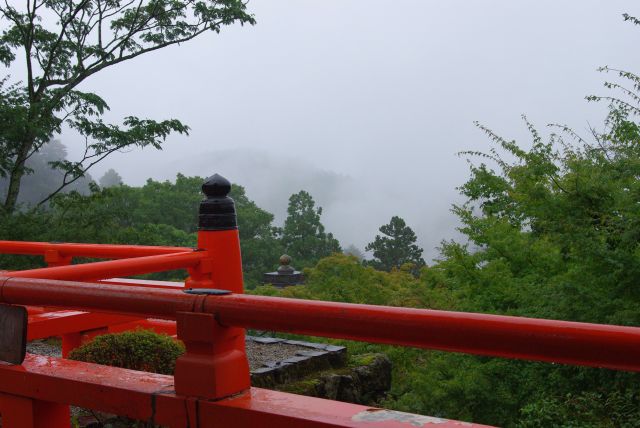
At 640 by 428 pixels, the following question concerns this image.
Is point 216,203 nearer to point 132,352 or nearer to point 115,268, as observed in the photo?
point 115,268

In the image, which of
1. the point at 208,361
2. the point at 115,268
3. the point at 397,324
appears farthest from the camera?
the point at 115,268

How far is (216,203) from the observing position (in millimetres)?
2789

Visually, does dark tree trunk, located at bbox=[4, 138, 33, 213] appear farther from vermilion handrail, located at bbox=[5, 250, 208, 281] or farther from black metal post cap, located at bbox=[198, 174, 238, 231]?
black metal post cap, located at bbox=[198, 174, 238, 231]

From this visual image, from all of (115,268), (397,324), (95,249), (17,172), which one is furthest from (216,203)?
(17,172)

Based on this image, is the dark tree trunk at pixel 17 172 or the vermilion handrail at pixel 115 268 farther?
the dark tree trunk at pixel 17 172

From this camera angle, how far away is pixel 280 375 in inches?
175

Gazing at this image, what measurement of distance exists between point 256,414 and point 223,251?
5.21 feet

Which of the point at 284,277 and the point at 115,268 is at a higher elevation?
the point at 115,268

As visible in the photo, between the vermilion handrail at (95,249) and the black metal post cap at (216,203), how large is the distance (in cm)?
35

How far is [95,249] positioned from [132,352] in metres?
0.84

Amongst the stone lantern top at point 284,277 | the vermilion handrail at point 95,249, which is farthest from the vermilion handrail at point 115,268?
the stone lantern top at point 284,277

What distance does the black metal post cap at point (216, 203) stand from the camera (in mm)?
2771

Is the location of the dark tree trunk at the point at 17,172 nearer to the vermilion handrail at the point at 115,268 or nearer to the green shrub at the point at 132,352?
the green shrub at the point at 132,352

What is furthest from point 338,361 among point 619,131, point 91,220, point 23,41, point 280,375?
point 23,41
